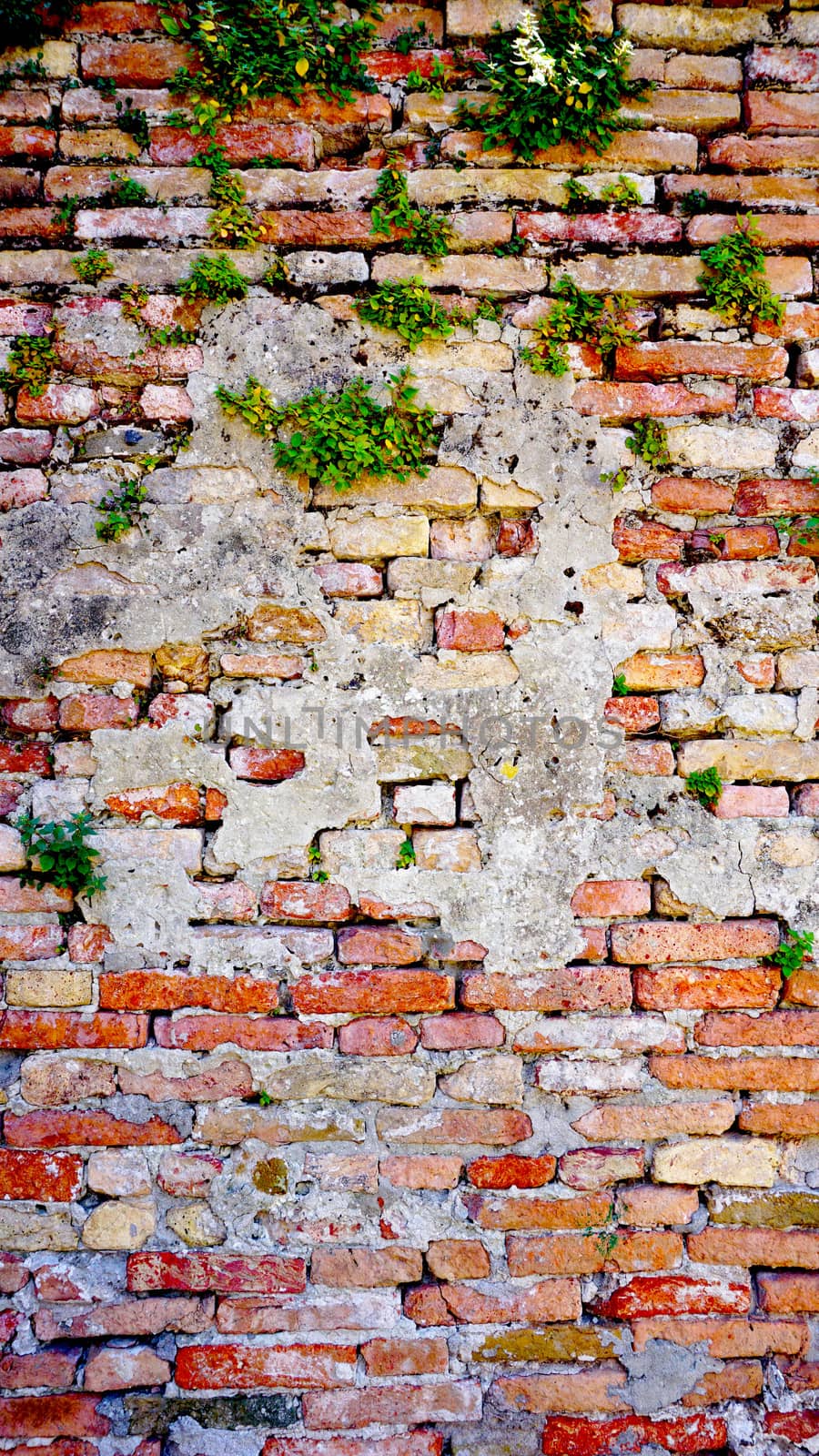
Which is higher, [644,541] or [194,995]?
[644,541]

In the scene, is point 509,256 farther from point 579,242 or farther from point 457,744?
point 457,744

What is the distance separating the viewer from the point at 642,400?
1.63 metres

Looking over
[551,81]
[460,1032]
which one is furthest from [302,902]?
[551,81]

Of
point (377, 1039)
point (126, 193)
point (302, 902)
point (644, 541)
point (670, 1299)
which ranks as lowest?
point (670, 1299)

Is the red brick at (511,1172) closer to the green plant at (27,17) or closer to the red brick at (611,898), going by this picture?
the red brick at (611,898)

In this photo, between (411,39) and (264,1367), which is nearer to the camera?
(264,1367)

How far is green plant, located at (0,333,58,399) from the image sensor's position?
1.59 meters

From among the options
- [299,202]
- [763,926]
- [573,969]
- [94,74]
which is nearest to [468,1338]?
[573,969]

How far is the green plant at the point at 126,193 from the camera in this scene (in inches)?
62.6

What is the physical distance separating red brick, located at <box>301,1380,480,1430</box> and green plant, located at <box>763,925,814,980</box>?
96 centimetres

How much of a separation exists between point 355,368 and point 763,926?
53.0 inches

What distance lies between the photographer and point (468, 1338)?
4.91 ft

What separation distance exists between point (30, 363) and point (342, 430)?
63cm

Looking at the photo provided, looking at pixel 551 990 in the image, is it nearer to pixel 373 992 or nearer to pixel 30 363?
pixel 373 992
